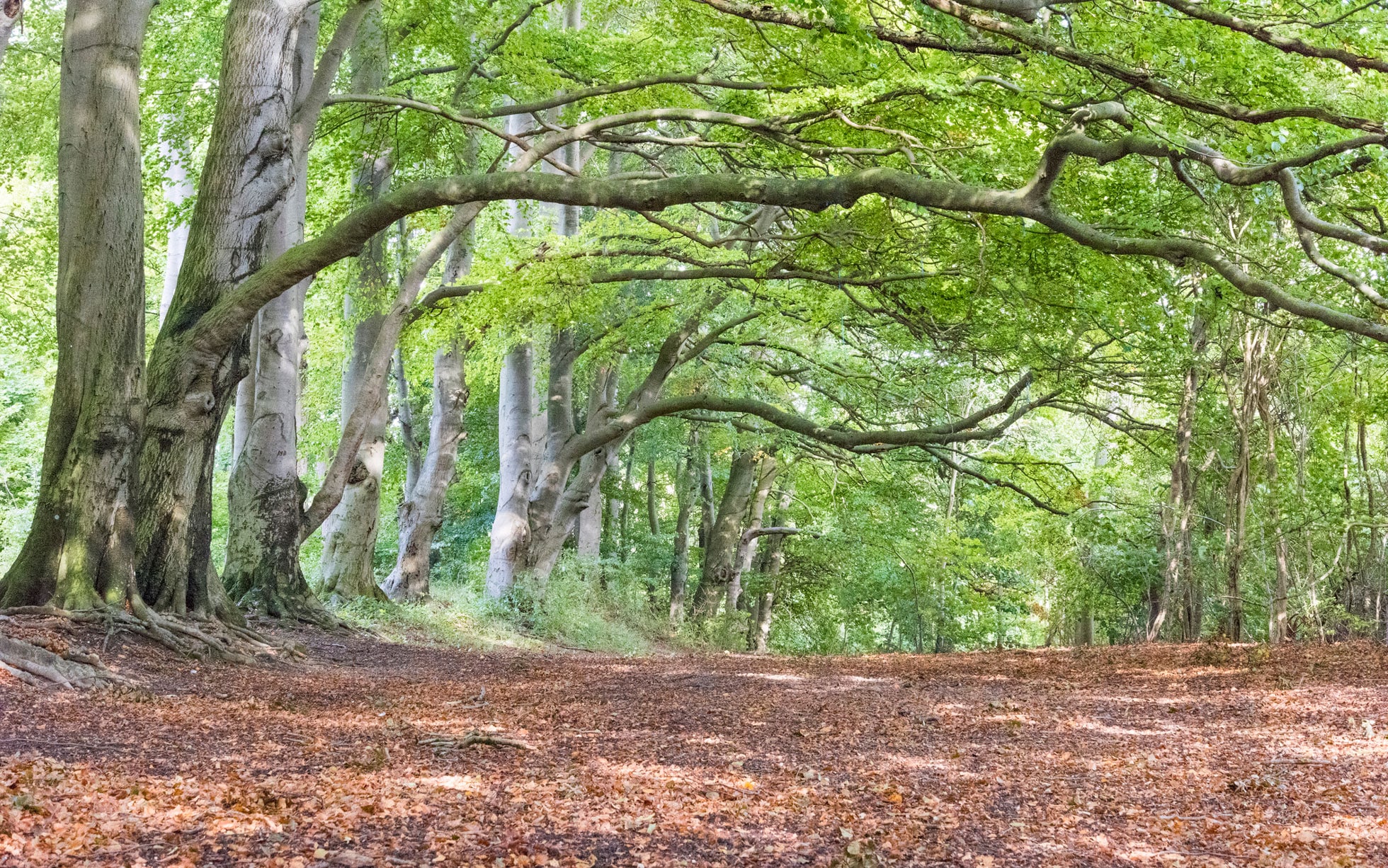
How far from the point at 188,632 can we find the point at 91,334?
90.0 inches

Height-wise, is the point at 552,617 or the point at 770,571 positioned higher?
the point at 770,571

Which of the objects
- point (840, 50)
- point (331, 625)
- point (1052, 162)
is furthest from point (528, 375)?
point (1052, 162)

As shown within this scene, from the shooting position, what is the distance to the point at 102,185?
786cm

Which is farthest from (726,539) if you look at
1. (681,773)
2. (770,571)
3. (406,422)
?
(681,773)

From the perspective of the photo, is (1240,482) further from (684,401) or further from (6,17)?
(6,17)

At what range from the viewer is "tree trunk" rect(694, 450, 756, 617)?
21.5 metres

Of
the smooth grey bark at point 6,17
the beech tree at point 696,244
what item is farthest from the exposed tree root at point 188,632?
the smooth grey bark at point 6,17

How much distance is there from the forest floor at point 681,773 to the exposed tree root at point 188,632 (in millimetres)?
217

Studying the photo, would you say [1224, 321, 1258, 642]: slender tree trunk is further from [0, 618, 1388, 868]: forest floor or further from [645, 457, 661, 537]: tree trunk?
[645, 457, 661, 537]: tree trunk

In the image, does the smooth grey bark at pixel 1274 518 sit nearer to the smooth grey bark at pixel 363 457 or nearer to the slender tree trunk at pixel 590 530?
the smooth grey bark at pixel 363 457

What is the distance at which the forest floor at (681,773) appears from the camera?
11.3 feet

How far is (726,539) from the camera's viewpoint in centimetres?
2148

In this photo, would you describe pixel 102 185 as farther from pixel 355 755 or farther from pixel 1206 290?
pixel 1206 290

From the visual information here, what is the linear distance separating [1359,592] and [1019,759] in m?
10.1
